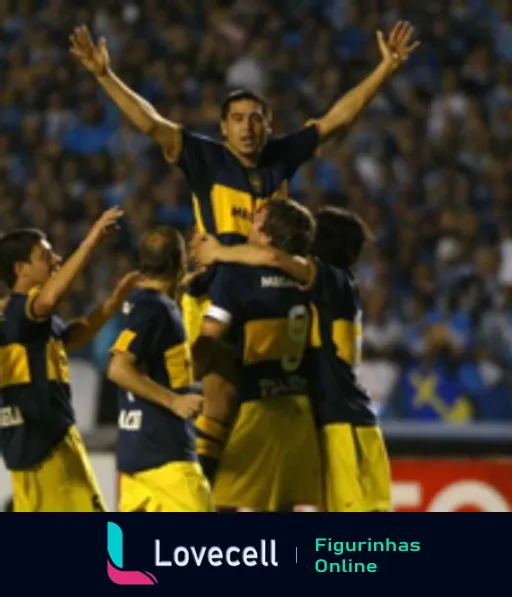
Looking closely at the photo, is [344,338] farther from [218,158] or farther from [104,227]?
[104,227]

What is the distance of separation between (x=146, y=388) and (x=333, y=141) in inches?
273

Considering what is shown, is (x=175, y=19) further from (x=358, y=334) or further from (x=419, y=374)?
(x=358, y=334)

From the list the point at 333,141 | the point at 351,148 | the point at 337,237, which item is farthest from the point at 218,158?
the point at 351,148

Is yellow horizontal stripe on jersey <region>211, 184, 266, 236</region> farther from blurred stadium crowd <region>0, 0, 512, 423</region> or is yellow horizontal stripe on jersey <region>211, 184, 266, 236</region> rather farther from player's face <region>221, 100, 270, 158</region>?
blurred stadium crowd <region>0, 0, 512, 423</region>

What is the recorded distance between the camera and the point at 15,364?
6.99m

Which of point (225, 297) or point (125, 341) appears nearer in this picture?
point (125, 341)

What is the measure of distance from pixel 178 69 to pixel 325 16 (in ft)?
4.59

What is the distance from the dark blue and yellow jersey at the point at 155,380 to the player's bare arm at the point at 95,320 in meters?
0.43

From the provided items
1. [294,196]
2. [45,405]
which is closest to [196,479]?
[45,405]

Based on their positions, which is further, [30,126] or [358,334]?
[30,126]

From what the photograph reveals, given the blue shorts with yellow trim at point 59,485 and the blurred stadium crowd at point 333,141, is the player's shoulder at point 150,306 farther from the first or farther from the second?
the blurred stadium crowd at point 333,141

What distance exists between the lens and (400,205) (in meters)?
13.2
